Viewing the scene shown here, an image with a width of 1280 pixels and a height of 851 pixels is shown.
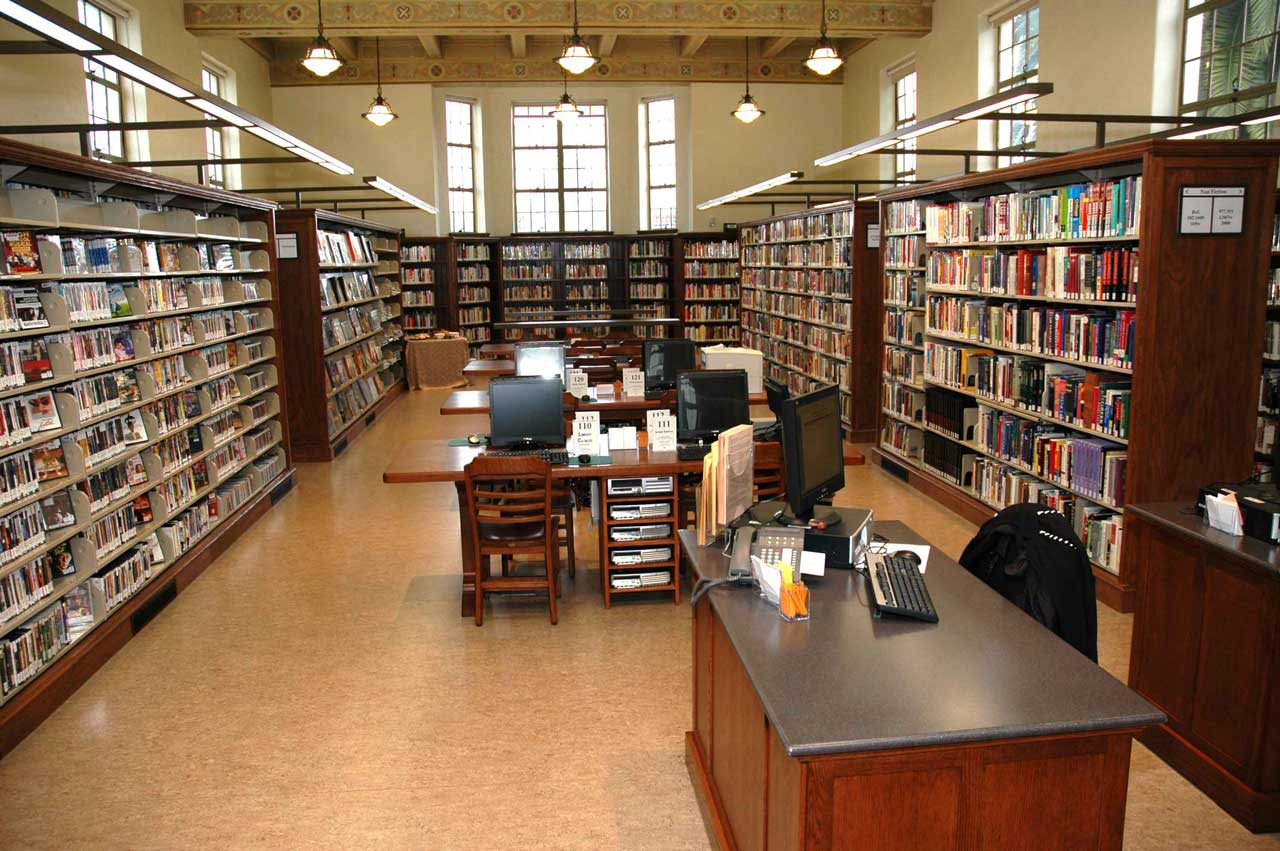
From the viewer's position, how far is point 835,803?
2.14 meters

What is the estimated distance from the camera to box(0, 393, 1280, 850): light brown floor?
10.8ft

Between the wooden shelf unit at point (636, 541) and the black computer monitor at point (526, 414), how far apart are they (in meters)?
0.53

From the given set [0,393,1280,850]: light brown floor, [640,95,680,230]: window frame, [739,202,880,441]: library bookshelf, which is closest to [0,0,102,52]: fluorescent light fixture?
[0,393,1280,850]: light brown floor

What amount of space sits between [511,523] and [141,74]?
8.75 feet

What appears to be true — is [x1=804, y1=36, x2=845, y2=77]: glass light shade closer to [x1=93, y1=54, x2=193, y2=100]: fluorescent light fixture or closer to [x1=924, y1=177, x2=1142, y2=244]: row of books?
[x1=924, y1=177, x2=1142, y2=244]: row of books

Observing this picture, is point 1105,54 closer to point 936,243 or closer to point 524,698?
point 936,243

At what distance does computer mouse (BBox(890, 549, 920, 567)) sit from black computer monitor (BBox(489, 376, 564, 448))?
109 inches

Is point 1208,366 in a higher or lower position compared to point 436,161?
lower

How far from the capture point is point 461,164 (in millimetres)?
16266

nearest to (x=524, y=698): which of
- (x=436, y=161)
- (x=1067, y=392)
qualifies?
(x=1067, y=392)

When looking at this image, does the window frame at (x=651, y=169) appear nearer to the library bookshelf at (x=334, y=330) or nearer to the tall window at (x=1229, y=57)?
the library bookshelf at (x=334, y=330)

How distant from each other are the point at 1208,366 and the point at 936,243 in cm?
281

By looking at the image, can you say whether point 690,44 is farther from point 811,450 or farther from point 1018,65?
point 811,450

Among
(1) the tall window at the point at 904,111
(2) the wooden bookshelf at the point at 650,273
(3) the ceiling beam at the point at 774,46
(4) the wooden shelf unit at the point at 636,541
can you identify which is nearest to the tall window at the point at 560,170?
(2) the wooden bookshelf at the point at 650,273
